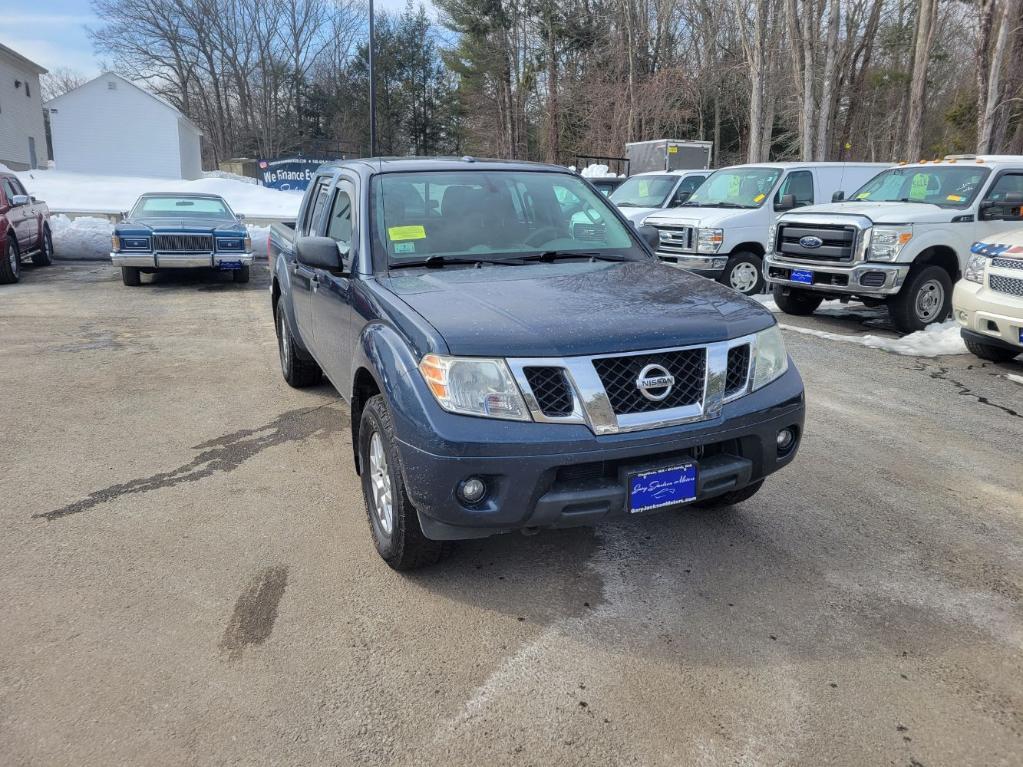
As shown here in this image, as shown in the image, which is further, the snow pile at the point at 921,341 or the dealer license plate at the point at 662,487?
the snow pile at the point at 921,341

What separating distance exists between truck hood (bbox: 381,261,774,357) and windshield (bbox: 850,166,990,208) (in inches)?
270

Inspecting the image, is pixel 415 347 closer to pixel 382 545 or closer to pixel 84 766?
pixel 382 545

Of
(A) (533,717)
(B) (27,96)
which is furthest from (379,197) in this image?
(B) (27,96)

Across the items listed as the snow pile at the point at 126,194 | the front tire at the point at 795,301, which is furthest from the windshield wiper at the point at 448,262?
the snow pile at the point at 126,194

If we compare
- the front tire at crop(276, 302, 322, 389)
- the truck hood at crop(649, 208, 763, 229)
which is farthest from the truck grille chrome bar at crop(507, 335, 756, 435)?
the truck hood at crop(649, 208, 763, 229)

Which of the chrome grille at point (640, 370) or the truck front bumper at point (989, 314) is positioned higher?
the chrome grille at point (640, 370)

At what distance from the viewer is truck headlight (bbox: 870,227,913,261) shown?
852 cm

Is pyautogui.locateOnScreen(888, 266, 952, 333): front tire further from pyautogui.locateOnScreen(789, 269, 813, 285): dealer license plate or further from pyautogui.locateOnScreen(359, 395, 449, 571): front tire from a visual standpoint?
pyautogui.locateOnScreen(359, 395, 449, 571): front tire

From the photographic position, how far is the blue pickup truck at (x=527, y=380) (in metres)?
2.78

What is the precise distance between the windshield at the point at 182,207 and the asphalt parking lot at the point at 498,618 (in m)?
8.54

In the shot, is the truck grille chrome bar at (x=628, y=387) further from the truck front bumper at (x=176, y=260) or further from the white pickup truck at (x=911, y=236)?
the truck front bumper at (x=176, y=260)

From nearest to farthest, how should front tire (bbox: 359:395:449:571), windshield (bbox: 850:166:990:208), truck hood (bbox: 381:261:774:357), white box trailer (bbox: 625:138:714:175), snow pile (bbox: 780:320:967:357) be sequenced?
truck hood (bbox: 381:261:774:357) < front tire (bbox: 359:395:449:571) < snow pile (bbox: 780:320:967:357) < windshield (bbox: 850:166:990:208) < white box trailer (bbox: 625:138:714:175)

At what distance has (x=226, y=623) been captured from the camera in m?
2.99

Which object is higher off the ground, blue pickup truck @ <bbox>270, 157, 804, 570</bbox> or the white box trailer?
the white box trailer
